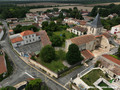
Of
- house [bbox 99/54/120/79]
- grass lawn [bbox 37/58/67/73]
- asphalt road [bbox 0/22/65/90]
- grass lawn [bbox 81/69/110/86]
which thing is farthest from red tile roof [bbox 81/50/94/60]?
asphalt road [bbox 0/22/65/90]

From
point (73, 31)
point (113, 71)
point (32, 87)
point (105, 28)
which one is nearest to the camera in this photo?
point (32, 87)

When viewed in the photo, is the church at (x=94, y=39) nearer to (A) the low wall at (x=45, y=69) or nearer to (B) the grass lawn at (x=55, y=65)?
(B) the grass lawn at (x=55, y=65)

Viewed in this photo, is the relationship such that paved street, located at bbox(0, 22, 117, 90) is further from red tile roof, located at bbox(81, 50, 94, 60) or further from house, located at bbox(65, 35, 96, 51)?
house, located at bbox(65, 35, 96, 51)

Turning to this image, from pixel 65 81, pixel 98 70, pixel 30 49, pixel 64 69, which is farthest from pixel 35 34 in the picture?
pixel 98 70

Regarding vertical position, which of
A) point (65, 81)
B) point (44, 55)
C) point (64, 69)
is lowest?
Answer: point (65, 81)

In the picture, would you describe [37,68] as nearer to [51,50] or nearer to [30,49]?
[51,50]

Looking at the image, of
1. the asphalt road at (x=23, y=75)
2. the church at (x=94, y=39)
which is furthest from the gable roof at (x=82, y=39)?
the asphalt road at (x=23, y=75)
